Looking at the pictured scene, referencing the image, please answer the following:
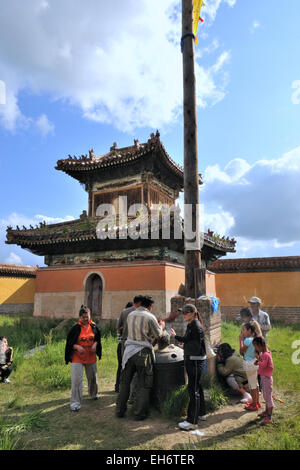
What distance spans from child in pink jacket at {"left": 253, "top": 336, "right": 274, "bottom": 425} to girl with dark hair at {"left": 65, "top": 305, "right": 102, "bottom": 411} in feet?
8.58

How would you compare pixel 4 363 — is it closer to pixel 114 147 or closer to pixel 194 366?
pixel 194 366

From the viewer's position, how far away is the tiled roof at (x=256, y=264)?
49.2 feet

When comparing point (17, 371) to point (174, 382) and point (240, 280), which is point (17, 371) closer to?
point (174, 382)

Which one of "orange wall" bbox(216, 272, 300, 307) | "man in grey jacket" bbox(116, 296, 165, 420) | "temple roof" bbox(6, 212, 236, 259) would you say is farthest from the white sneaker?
"orange wall" bbox(216, 272, 300, 307)

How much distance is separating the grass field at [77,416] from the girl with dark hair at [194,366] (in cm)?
33

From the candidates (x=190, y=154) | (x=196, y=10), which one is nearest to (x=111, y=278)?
(x=190, y=154)

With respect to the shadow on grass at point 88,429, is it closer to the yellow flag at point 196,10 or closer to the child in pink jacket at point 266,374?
the child in pink jacket at point 266,374

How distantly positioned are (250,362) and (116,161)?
33.7ft

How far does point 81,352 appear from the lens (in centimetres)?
464

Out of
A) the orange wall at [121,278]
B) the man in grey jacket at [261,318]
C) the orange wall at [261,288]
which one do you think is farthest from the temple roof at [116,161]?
the man in grey jacket at [261,318]

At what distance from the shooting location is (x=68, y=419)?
4.14m

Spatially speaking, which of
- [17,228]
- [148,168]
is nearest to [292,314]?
[148,168]

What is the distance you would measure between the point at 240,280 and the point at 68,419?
13.3 meters

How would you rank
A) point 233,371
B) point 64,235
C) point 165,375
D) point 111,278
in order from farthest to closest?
point 64,235 < point 111,278 < point 233,371 < point 165,375
